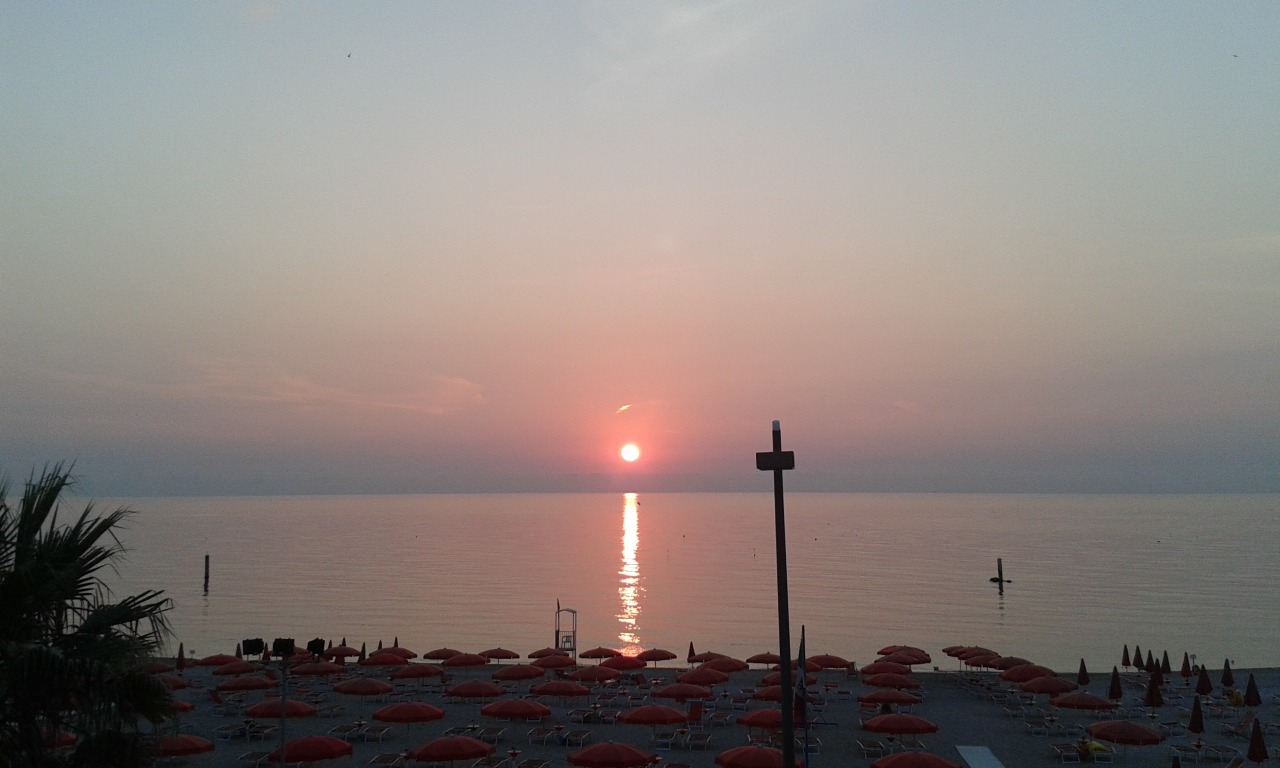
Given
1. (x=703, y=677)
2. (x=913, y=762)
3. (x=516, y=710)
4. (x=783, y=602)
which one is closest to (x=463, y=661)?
(x=703, y=677)

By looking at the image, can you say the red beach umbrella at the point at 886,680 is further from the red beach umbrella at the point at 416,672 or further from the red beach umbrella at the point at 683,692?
the red beach umbrella at the point at 416,672

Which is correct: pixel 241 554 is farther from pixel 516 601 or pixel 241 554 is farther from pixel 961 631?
pixel 961 631

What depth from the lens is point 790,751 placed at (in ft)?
41.6

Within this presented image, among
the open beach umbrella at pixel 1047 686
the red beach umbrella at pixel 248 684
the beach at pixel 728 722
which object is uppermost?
the open beach umbrella at pixel 1047 686

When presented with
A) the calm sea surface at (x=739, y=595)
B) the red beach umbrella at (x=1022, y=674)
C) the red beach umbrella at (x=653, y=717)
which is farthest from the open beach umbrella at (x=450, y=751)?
the calm sea surface at (x=739, y=595)

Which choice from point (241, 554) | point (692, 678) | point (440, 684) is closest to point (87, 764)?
point (692, 678)

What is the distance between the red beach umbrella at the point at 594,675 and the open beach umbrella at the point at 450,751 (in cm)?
1016

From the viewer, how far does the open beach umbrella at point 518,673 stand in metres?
32.9

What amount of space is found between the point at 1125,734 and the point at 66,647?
24597 mm

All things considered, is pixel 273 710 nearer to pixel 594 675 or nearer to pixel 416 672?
pixel 416 672

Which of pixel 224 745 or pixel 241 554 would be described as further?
pixel 241 554

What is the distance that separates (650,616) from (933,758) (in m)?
61.4

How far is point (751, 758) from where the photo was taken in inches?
863

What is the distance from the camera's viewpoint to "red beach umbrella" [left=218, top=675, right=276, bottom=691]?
34.0m
